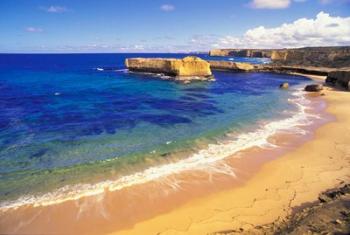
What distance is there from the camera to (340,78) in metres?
45.2

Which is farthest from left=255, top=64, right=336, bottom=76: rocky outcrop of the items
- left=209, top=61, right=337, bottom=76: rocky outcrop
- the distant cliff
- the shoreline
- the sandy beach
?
the shoreline

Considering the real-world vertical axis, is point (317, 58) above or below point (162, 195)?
below

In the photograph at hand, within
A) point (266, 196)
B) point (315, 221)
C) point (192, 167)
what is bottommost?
point (192, 167)

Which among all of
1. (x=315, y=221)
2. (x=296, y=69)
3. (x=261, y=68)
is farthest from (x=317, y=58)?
(x=315, y=221)

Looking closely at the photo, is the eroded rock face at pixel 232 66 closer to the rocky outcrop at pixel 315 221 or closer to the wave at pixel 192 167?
the wave at pixel 192 167

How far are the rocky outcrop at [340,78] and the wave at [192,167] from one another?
83.0ft

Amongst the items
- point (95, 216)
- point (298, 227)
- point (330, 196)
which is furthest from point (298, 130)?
point (95, 216)

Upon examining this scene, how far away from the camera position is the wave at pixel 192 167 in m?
11.6

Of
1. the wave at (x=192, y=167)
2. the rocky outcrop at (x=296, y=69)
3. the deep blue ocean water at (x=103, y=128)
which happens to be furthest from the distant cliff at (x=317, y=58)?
the wave at (x=192, y=167)

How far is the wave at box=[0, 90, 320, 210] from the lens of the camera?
11609mm

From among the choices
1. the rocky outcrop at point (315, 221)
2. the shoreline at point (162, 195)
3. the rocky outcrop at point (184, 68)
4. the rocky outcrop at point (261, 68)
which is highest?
the rocky outcrop at point (315, 221)

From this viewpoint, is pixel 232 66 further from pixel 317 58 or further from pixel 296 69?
pixel 317 58

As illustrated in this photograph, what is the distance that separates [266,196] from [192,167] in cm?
403

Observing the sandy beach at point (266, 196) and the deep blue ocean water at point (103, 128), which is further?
the deep blue ocean water at point (103, 128)
